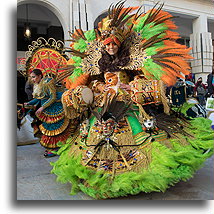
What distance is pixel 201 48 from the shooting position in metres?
6.32

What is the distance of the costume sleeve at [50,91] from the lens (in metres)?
3.51

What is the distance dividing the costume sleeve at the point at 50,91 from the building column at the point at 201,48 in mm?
3731

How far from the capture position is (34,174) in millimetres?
2863

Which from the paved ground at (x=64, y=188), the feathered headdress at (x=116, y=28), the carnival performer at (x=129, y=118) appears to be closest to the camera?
the carnival performer at (x=129, y=118)

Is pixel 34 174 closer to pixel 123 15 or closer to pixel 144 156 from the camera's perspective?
pixel 144 156

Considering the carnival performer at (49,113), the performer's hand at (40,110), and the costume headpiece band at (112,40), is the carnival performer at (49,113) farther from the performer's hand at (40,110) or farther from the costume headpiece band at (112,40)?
the costume headpiece band at (112,40)

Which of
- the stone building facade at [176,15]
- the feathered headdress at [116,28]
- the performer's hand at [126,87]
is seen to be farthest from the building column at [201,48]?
the performer's hand at [126,87]

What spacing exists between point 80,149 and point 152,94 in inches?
35.6

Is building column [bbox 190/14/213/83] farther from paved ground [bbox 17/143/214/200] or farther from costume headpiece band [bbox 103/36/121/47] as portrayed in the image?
paved ground [bbox 17/143/214/200]

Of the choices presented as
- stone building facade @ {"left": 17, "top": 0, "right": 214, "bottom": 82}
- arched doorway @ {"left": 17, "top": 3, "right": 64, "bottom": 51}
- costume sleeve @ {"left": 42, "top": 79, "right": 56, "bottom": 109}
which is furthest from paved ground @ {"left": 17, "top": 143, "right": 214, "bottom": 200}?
arched doorway @ {"left": 17, "top": 3, "right": 64, "bottom": 51}

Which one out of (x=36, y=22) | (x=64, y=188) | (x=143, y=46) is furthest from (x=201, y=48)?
(x=64, y=188)

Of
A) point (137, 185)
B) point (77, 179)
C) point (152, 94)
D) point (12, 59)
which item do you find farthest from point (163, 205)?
point (12, 59)

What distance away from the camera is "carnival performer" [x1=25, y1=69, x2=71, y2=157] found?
3539 millimetres

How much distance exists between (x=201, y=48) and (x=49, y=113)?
4.72 meters
